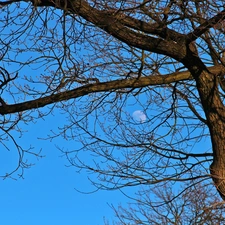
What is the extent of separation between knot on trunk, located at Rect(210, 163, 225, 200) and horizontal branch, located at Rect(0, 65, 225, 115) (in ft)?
3.34

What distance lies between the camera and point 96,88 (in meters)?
4.40

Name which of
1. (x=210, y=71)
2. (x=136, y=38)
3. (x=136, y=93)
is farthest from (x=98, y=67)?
(x=210, y=71)

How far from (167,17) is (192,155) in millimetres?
1923

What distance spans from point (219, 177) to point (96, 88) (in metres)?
1.58

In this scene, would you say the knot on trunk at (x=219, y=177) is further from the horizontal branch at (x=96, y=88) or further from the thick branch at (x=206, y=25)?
the thick branch at (x=206, y=25)

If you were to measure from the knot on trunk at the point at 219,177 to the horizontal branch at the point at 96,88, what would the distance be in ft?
3.34

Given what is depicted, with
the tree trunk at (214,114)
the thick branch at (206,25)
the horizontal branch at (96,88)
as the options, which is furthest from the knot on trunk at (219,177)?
the thick branch at (206,25)

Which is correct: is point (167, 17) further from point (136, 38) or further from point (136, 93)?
point (136, 93)

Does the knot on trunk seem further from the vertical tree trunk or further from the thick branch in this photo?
the thick branch

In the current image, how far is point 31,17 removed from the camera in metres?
3.76

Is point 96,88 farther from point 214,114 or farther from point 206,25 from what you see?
point 206,25

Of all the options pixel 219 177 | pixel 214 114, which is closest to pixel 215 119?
pixel 214 114

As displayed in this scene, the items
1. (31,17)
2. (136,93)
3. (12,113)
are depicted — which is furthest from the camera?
(136,93)

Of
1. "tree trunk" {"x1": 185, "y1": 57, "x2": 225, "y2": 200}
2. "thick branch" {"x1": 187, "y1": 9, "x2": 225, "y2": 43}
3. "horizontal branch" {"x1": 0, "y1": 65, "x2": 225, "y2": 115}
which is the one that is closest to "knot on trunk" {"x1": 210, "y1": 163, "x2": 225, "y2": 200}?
"tree trunk" {"x1": 185, "y1": 57, "x2": 225, "y2": 200}
